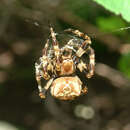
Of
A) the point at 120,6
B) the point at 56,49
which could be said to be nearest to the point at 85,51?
the point at 56,49

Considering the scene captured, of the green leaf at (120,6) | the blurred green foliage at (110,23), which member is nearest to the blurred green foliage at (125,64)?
the blurred green foliage at (110,23)

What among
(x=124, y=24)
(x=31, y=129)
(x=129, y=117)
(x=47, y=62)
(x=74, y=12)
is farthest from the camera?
(x=31, y=129)

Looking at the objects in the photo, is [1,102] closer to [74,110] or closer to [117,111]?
[74,110]

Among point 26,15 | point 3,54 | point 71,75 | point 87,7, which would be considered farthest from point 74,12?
point 71,75

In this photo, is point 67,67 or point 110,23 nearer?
point 67,67

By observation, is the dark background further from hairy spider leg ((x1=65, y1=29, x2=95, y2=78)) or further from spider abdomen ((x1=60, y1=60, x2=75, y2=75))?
spider abdomen ((x1=60, y1=60, x2=75, y2=75))

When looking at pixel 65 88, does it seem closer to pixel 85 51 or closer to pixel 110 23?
pixel 85 51

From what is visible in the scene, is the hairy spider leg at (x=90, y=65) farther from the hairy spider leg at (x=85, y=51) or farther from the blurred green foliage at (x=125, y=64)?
the blurred green foliage at (x=125, y=64)
